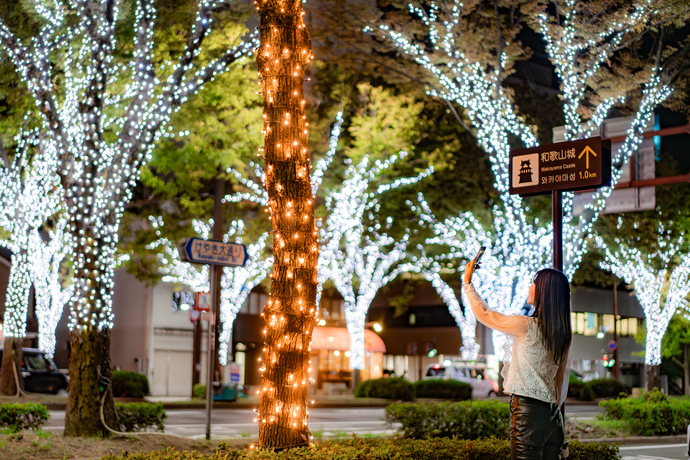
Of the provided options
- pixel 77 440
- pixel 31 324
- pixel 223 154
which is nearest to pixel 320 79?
pixel 223 154

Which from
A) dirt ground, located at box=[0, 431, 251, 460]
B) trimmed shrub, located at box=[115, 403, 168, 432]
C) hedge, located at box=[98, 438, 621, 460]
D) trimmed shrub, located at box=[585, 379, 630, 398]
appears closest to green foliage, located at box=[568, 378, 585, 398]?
trimmed shrub, located at box=[585, 379, 630, 398]

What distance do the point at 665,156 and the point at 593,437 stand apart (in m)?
19.8

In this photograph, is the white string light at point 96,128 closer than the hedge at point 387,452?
No

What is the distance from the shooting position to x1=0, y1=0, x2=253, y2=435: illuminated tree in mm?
11445

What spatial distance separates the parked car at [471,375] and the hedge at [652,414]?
744 inches

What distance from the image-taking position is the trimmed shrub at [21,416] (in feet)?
39.5

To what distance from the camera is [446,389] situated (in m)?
31.7

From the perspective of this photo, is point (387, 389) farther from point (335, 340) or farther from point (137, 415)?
point (137, 415)

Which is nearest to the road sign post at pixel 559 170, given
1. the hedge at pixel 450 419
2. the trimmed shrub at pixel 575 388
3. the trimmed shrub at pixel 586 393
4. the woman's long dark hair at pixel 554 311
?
the woman's long dark hair at pixel 554 311

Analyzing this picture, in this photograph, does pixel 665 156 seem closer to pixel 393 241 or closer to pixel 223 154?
pixel 393 241

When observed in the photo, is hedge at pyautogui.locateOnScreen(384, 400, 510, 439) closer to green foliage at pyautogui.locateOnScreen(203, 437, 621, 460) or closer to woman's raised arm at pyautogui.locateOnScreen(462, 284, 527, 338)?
green foliage at pyautogui.locateOnScreen(203, 437, 621, 460)

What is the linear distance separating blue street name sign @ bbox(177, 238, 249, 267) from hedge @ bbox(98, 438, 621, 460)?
15.5 feet

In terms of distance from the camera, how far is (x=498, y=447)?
21.8ft

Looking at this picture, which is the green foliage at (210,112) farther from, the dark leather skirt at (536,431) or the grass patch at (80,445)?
the dark leather skirt at (536,431)
